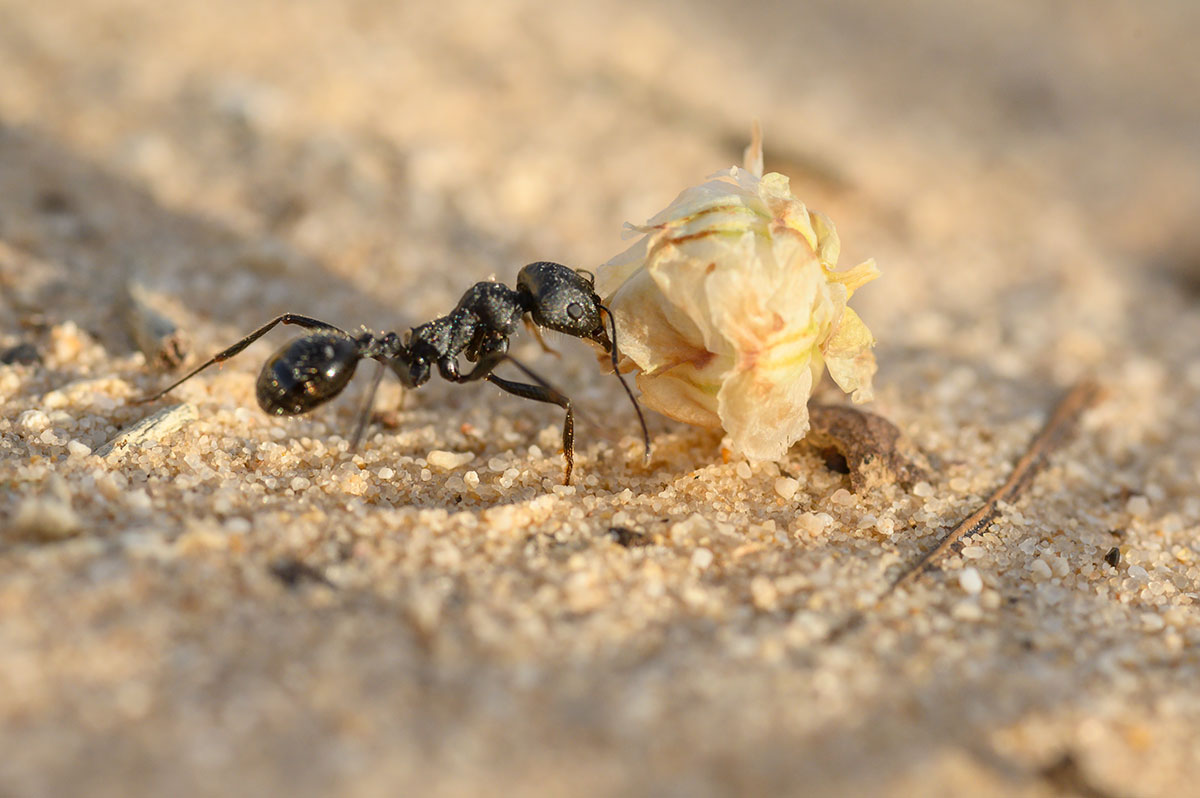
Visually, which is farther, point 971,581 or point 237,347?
point 237,347

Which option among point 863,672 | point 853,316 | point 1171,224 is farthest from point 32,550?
point 1171,224

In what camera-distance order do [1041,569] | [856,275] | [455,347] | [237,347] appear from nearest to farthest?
[1041,569] → [856,275] → [237,347] → [455,347]

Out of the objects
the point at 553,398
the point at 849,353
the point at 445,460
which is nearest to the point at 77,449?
the point at 445,460

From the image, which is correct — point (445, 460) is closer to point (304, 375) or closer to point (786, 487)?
point (304, 375)

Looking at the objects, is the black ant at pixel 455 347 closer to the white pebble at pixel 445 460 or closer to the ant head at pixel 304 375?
the ant head at pixel 304 375

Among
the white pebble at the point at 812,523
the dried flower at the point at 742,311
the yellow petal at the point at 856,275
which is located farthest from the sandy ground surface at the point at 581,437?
the yellow petal at the point at 856,275

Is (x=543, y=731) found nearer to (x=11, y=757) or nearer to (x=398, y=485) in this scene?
(x=11, y=757)
